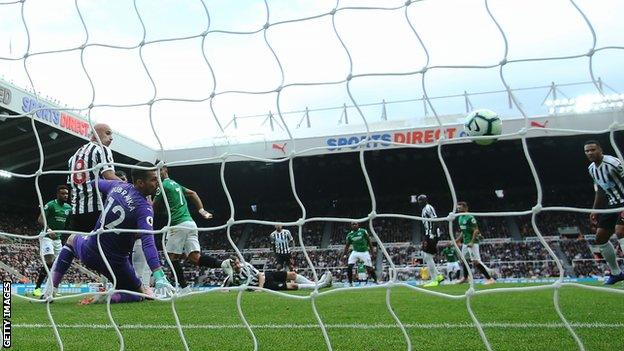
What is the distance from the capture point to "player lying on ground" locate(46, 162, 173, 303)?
14.3 feet

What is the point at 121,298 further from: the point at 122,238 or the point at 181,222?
the point at 181,222

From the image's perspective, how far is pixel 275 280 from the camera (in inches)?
320

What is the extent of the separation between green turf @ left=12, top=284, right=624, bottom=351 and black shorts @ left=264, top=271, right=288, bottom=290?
9.49 feet

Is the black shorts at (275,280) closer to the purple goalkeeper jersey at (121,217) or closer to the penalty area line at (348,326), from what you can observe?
the purple goalkeeper jersey at (121,217)

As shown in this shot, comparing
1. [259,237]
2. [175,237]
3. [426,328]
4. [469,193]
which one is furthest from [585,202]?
[426,328]

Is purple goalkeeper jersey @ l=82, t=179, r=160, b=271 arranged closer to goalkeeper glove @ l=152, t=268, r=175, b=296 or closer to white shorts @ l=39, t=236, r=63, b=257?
goalkeeper glove @ l=152, t=268, r=175, b=296

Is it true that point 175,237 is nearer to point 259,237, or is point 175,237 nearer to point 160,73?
point 160,73

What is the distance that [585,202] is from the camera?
24.3 m

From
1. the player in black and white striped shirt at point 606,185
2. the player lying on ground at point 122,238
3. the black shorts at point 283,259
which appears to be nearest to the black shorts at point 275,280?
the player lying on ground at point 122,238

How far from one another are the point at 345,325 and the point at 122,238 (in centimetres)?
221

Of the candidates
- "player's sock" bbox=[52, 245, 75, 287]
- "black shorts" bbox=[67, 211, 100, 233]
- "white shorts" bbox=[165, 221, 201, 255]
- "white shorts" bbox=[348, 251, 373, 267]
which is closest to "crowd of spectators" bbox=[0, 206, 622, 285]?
"white shorts" bbox=[348, 251, 373, 267]

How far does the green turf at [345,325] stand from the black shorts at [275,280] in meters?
2.89

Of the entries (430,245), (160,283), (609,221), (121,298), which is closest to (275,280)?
(430,245)

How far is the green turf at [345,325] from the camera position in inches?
106
